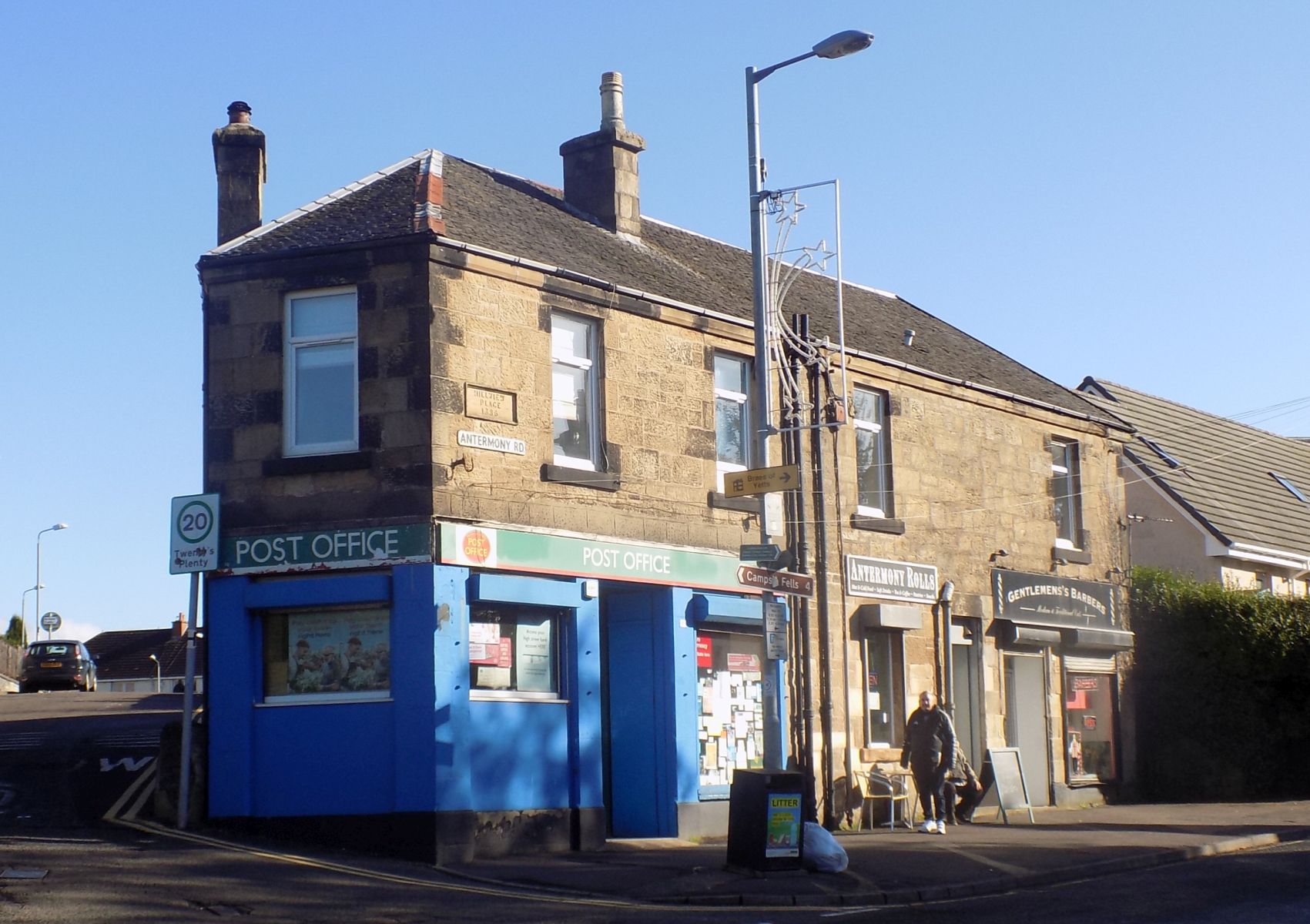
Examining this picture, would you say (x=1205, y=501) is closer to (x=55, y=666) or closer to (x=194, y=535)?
(x=194, y=535)

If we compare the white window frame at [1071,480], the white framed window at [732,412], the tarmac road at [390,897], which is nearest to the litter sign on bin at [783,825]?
the tarmac road at [390,897]

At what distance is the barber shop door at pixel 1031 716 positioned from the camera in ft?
79.2

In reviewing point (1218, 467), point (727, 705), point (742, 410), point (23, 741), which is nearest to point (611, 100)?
point (742, 410)

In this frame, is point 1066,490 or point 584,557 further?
point 1066,490

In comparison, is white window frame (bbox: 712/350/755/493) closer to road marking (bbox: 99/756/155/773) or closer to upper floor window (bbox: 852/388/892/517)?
upper floor window (bbox: 852/388/892/517)

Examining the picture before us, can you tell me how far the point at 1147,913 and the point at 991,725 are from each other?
1141cm

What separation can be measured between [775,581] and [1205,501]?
1853cm

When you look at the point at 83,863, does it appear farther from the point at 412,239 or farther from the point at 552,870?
the point at 412,239

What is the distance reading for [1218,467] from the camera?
110 ft

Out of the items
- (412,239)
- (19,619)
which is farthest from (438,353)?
(19,619)

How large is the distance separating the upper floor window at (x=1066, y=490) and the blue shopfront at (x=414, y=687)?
399 inches

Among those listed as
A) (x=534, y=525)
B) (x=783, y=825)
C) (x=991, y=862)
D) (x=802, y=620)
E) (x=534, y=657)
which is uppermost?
(x=534, y=525)

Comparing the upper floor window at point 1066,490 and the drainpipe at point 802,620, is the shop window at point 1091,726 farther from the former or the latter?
the drainpipe at point 802,620

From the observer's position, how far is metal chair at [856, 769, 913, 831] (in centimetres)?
2052
